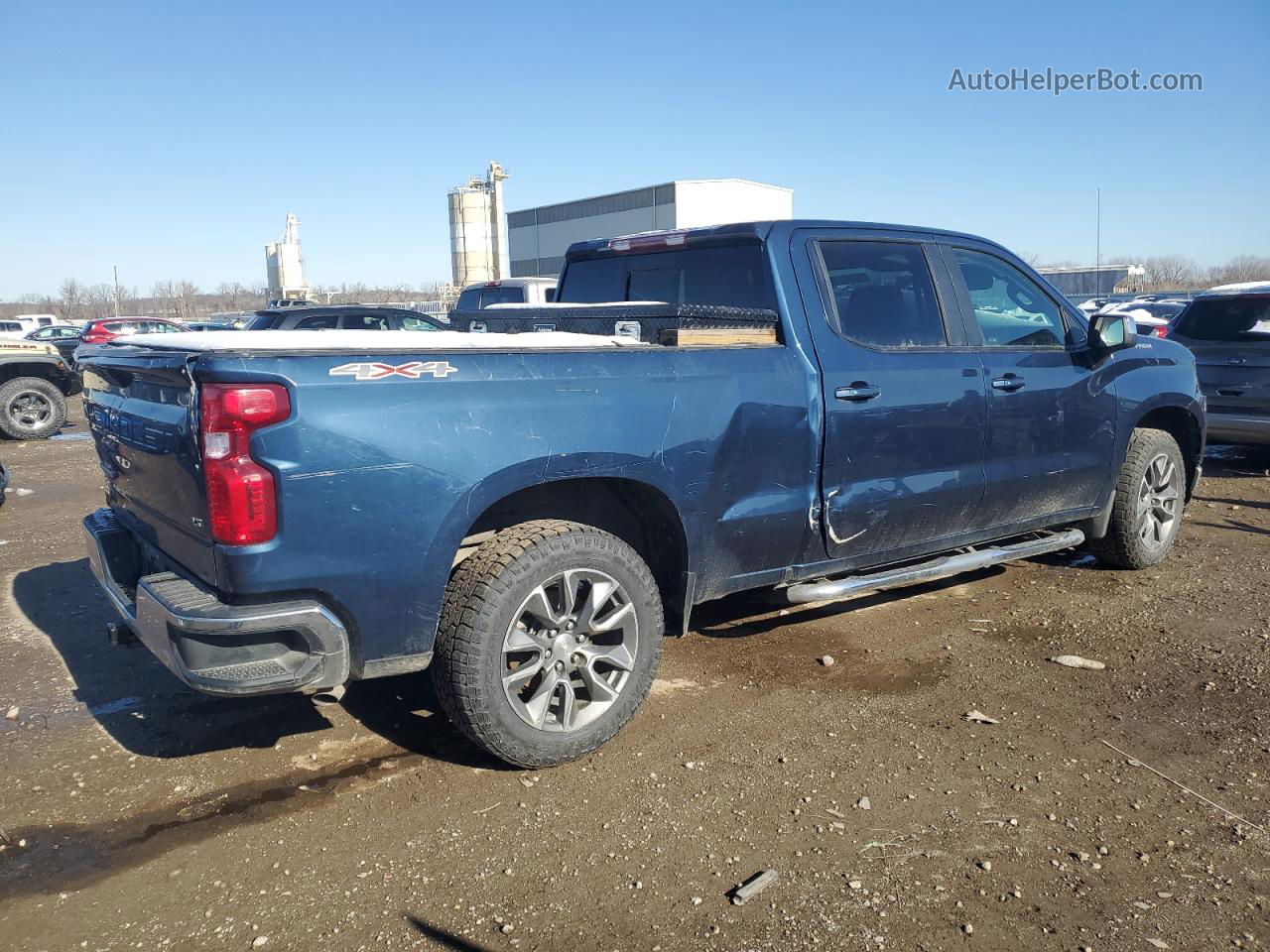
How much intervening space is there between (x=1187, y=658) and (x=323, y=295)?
72.0 m

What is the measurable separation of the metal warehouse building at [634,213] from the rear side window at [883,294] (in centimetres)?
3991

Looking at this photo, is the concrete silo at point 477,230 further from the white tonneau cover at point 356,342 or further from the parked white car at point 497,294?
the white tonneau cover at point 356,342

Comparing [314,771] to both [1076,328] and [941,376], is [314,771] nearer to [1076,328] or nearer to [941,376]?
[941,376]

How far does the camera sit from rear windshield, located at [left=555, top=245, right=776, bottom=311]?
410 cm

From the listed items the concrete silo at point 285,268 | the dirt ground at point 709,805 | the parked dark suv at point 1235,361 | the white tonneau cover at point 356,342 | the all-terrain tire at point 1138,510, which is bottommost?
the dirt ground at point 709,805

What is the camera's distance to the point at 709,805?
10.2 feet

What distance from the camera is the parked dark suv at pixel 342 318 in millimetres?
12430

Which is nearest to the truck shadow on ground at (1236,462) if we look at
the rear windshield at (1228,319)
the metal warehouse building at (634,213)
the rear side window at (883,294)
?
the rear windshield at (1228,319)

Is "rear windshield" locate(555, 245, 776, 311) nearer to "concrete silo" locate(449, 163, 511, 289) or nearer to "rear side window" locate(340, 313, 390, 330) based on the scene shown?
"rear side window" locate(340, 313, 390, 330)

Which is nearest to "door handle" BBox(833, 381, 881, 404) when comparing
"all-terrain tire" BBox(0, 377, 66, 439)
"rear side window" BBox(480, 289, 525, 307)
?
"all-terrain tire" BBox(0, 377, 66, 439)

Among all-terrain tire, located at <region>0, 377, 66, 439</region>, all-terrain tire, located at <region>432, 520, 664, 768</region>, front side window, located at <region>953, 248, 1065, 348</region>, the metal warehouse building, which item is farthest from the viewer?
the metal warehouse building

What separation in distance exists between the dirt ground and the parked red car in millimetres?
19904

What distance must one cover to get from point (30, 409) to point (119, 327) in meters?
11.3

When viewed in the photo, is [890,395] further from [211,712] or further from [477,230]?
[477,230]
